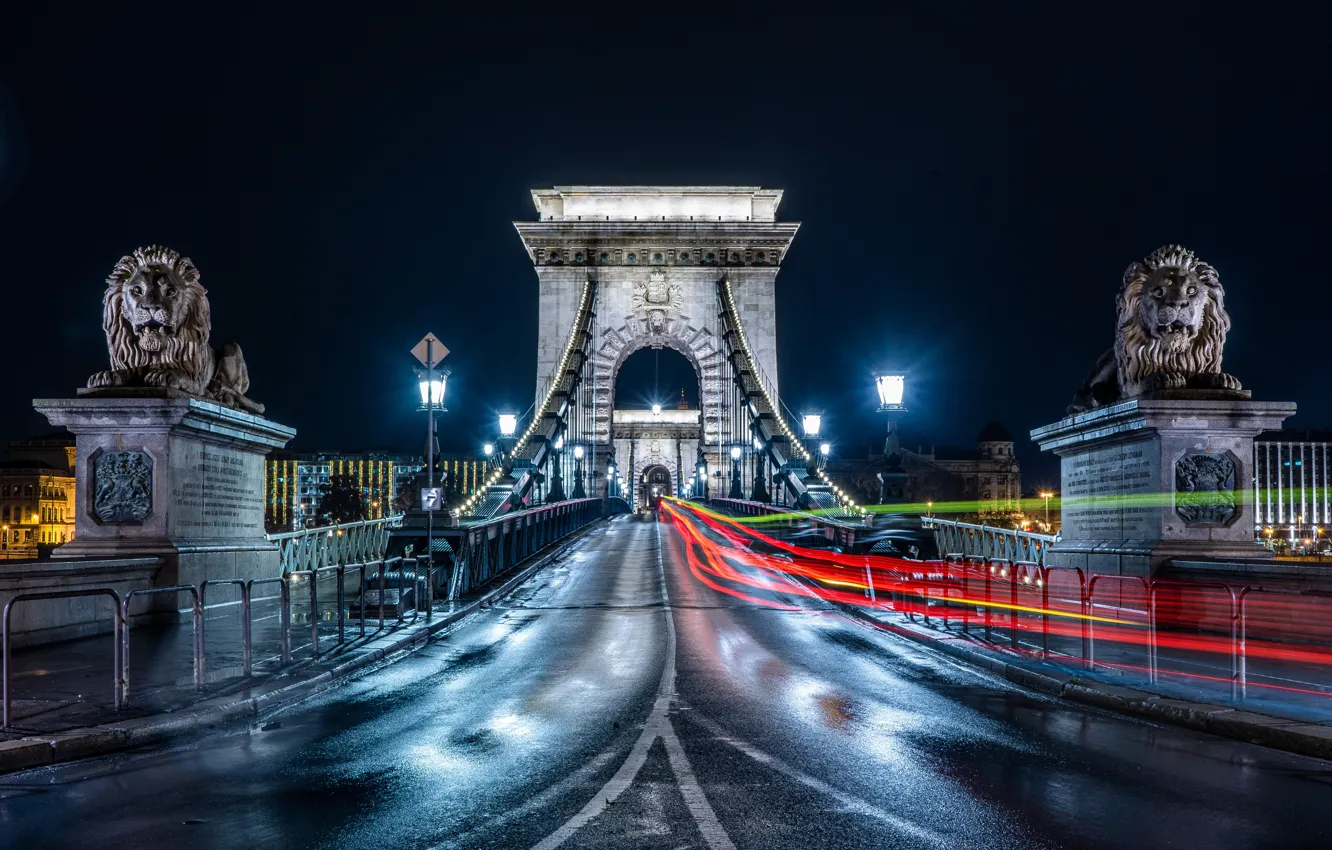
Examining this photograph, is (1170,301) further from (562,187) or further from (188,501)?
(562,187)

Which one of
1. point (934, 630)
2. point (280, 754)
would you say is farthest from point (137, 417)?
point (934, 630)

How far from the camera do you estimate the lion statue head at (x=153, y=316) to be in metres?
15.0

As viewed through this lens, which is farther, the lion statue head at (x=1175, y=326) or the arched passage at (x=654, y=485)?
the arched passage at (x=654, y=485)

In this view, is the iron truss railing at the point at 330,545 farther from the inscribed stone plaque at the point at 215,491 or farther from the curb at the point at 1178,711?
the curb at the point at 1178,711

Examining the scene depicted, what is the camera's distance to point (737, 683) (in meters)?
10.6

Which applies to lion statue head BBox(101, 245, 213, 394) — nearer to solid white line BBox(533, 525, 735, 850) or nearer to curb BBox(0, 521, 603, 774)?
curb BBox(0, 521, 603, 774)

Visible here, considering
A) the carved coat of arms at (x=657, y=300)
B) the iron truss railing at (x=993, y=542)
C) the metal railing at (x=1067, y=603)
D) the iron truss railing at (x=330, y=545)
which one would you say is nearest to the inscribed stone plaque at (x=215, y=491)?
the iron truss railing at (x=330, y=545)

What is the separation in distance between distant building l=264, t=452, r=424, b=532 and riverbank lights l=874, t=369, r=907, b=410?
150380mm

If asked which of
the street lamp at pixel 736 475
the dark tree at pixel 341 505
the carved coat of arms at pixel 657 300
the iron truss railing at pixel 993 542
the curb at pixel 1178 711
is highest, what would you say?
the carved coat of arms at pixel 657 300

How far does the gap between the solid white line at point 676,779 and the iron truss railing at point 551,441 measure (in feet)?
52.2

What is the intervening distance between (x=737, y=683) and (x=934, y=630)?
5069mm

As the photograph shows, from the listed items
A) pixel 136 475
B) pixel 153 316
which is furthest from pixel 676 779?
pixel 153 316

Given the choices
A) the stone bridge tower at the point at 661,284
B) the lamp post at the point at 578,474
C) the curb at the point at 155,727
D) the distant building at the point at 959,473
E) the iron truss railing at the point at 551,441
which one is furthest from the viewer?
the distant building at the point at 959,473

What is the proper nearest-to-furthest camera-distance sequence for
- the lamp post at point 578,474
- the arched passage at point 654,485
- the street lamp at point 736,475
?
1. the street lamp at point 736,475
2. the lamp post at point 578,474
3. the arched passage at point 654,485
